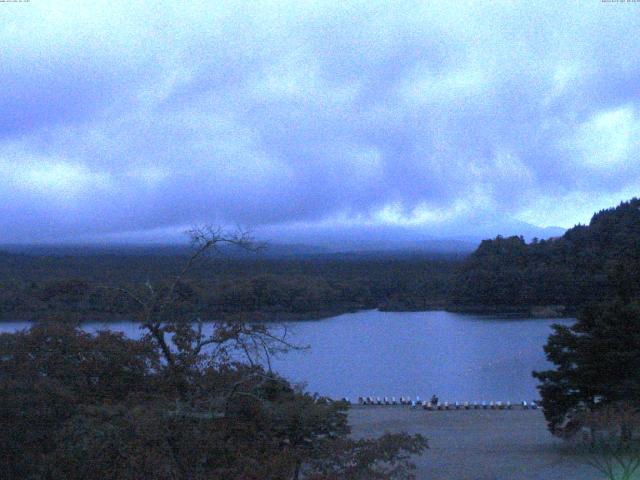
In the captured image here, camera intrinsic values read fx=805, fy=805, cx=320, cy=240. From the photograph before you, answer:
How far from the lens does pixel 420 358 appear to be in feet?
121

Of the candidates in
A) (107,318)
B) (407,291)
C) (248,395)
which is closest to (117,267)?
(107,318)

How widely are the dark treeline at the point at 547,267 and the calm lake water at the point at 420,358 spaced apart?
8.44ft

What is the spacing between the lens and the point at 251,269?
108 ft

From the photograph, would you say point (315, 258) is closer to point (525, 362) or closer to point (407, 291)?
point (407, 291)

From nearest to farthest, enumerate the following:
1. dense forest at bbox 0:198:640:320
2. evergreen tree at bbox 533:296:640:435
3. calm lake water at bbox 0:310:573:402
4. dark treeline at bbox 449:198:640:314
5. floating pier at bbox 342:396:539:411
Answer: evergreen tree at bbox 533:296:640:435 → dense forest at bbox 0:198:640:320 → floating pier at bbox 342:396:539:411 → calm lake water at bbox 0:310:573:402 → dark treeline at bbox 449:198:640:314

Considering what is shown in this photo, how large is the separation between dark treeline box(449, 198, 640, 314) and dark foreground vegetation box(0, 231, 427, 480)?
39.1 meters

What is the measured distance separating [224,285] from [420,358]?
64.2 feet

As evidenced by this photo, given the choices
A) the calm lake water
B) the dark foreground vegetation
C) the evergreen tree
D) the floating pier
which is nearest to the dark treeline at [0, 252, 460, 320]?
the dark foreground vegetation

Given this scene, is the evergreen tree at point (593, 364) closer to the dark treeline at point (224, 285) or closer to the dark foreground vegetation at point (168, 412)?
the dark treeline at point (224, 285)

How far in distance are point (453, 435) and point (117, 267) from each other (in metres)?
12.9

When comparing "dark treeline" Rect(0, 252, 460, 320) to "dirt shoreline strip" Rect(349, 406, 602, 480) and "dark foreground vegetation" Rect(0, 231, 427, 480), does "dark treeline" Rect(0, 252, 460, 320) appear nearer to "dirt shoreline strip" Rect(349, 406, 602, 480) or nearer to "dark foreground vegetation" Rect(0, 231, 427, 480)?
"dark foreground vegetation" Rect(0, 231, 427, 480)

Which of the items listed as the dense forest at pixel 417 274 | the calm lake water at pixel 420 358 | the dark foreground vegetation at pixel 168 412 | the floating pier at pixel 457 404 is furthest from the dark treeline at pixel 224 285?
the floating pier at pixel 457 404

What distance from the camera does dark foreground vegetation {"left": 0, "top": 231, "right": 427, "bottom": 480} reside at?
323 inches

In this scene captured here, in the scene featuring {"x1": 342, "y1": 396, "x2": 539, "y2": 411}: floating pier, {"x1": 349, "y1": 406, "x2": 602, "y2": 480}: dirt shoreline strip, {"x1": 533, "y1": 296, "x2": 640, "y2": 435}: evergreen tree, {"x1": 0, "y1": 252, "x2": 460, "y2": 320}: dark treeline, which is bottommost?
{"x1": 342, "y1": 396, "x2": 539, "y2": 411}: floating pier
